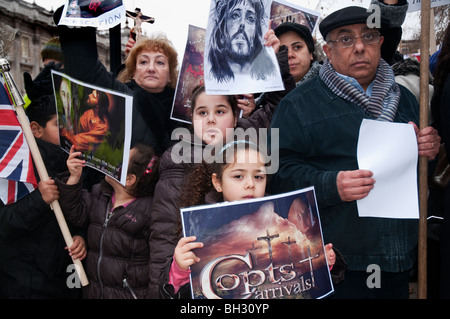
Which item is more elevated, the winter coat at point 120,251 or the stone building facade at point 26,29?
the stone building facade at point 26,29

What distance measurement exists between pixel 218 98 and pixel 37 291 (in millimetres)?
1572

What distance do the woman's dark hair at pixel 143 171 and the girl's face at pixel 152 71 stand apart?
18.2 inches

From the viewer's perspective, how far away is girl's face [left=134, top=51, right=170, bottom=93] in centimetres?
266

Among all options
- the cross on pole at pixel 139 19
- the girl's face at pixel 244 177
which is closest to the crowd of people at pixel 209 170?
the girl's face at pixel 244 177

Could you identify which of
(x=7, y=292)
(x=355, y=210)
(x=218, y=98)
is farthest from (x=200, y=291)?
(x=7, y=292)

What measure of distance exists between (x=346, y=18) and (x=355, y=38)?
4.2 inches

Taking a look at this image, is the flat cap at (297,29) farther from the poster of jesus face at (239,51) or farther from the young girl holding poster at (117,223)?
the young girl holding poster at (117,223)

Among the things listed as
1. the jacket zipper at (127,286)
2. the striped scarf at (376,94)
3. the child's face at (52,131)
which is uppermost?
the striped scarf at (376,94)

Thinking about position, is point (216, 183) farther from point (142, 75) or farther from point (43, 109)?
point (43, 109)

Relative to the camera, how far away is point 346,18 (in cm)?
196

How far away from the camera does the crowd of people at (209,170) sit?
6.26ft

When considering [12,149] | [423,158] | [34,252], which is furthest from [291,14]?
[34,252]

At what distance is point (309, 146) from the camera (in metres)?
1.98

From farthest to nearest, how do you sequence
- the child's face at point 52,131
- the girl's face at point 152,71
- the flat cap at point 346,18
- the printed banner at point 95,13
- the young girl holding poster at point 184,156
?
the child's face at point 52,131 → the girl's face at point 152,71 → the printed banner at point 95,13 → the young girl holding poster at point 184,156 → the flat cap at point 346,18
